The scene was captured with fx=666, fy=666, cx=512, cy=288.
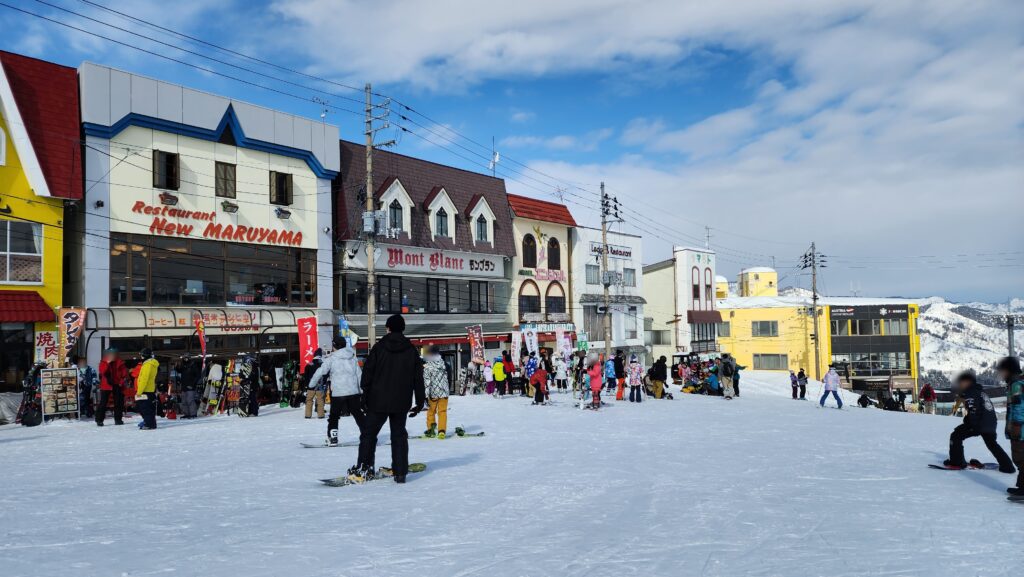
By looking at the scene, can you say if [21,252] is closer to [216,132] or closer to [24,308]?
[24,308]

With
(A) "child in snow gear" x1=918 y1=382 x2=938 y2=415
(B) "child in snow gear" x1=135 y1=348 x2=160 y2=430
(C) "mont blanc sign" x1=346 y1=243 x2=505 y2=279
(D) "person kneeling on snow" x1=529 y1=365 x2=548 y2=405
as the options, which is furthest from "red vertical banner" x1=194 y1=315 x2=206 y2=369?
(A) "child in snow gear" x1=918 y1=382 x2=938 y2=415

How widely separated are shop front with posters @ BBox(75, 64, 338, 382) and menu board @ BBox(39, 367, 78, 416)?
440 cm

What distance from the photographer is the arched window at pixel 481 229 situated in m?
35.3

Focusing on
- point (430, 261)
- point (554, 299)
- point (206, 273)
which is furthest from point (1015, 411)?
point (554, 299)

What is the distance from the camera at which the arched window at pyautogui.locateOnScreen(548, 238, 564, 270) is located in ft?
135

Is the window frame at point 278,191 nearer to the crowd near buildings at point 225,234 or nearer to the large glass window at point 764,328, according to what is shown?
the crowd near buildings at point 225,234

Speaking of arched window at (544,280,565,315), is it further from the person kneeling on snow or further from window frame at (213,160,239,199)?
window frame at (213,160,239,199)

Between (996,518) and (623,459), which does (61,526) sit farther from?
(996,518)

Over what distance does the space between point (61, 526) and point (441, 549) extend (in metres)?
3.38

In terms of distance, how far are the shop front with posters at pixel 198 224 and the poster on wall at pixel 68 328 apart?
1.52m

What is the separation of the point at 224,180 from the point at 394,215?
8373 millimetres

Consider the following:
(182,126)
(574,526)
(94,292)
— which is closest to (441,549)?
(574,526)

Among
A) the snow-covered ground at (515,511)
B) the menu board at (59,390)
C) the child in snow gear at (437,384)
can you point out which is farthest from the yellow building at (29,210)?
the child in snow gear at (437,384)

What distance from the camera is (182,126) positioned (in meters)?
22.7
